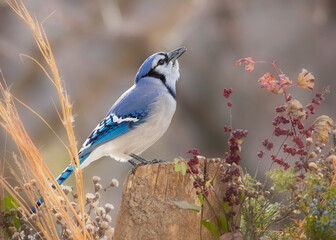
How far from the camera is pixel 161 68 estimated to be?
291 cm

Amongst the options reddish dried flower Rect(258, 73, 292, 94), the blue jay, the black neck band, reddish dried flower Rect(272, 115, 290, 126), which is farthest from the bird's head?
reddish dried flower Rect(272, 115, 290, 126)

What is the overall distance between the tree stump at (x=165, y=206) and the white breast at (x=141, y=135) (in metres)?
0.49

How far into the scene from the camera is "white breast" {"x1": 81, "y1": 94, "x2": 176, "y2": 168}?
271 centimetres

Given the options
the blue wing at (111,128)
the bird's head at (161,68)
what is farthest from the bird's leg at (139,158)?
the bird's head at (161,68)

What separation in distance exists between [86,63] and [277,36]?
2.00m

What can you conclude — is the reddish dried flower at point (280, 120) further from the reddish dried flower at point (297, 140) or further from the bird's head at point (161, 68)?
the bird's head at point (161, 68)

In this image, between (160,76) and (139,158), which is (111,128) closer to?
(139,158)

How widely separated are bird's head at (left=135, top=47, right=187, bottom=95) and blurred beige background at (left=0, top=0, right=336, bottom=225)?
259 cm

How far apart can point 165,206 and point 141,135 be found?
633 millimetres

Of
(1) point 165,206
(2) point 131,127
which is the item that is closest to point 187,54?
(2) point 131,127

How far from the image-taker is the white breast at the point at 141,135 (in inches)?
107

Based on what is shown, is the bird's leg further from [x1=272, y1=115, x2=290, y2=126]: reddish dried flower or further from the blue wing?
[x1=272, y1=115, x2=290, y2=126]: reddish dried flower

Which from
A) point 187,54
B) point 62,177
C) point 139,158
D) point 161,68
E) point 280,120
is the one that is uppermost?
point 187,54

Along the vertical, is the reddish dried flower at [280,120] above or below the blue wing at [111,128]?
above
